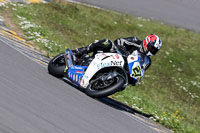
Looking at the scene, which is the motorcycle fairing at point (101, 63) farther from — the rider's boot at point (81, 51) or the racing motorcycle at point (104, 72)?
the rider's boot at point (81, 51)

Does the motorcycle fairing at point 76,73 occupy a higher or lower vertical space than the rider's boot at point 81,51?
lower

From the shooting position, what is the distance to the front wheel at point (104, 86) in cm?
675

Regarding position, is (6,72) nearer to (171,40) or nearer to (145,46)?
(145,46)

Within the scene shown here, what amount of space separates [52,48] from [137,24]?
6.41 m

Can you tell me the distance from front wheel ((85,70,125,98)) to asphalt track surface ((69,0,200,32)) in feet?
33.7

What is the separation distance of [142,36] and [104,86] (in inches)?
340

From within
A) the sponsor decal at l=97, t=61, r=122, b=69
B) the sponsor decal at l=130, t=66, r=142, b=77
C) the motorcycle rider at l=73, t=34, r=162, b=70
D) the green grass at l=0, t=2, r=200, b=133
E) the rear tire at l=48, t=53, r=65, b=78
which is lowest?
the green grass at l=0, t=2, r=200, b=133

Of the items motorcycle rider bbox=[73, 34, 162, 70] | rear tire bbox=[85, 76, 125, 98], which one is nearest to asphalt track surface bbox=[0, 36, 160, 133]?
rear tire bbox=[85, 76, 125, 98]

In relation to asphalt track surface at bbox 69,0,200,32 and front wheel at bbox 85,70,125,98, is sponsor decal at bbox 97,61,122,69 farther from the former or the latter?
asphalt track surface at bbox 69,0,200,32

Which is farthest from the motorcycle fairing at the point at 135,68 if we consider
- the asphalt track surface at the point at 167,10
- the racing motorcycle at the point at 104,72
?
the asphalt track surface at the point at 167,10

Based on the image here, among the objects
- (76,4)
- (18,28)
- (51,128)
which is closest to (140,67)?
(51,128)

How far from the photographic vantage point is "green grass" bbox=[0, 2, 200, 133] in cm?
985

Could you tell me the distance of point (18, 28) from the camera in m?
11.2

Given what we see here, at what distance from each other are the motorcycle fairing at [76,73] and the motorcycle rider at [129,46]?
1.31ft
